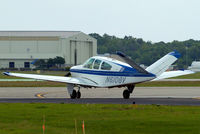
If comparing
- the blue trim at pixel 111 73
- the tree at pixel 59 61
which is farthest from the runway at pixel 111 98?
the tree at pixel 59 61

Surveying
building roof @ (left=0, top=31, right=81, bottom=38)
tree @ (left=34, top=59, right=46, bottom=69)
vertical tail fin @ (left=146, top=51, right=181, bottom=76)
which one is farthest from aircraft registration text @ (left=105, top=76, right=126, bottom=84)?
building roof @ (left=0, top=31, right=81, bottom=38)

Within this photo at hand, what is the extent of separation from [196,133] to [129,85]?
15.3m

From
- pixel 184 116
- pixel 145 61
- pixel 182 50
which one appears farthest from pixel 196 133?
pixel 182 50

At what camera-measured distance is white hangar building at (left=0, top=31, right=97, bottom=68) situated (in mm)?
134750

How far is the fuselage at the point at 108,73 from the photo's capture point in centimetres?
3047

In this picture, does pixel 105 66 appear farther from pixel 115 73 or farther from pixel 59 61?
A: pixel 59 61

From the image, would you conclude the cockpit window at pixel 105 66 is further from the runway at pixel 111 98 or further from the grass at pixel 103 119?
the grass at pixel 103 119

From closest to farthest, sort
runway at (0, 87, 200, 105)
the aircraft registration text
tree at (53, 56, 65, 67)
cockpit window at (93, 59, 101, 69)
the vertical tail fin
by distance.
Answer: runway at (0, 87, 200, 105) → the vertical tail fin → the aircraft registration text → cockpit window at (93, 59, 101, 69) → tree at (53, 56, 65, 67)

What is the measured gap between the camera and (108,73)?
31906 mm

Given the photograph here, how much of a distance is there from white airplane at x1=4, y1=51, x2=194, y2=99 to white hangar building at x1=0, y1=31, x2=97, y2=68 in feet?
330

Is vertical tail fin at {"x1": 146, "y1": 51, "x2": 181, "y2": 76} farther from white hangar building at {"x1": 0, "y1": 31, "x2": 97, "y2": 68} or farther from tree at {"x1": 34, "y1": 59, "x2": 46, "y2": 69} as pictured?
white hangar building at {"x1": 0, "y1": 31, "x2": 97, "y2": 68}

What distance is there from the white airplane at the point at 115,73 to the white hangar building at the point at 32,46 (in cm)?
10052

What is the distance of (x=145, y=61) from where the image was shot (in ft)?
→ 579

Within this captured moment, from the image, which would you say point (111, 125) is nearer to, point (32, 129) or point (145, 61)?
point (32, 129)
